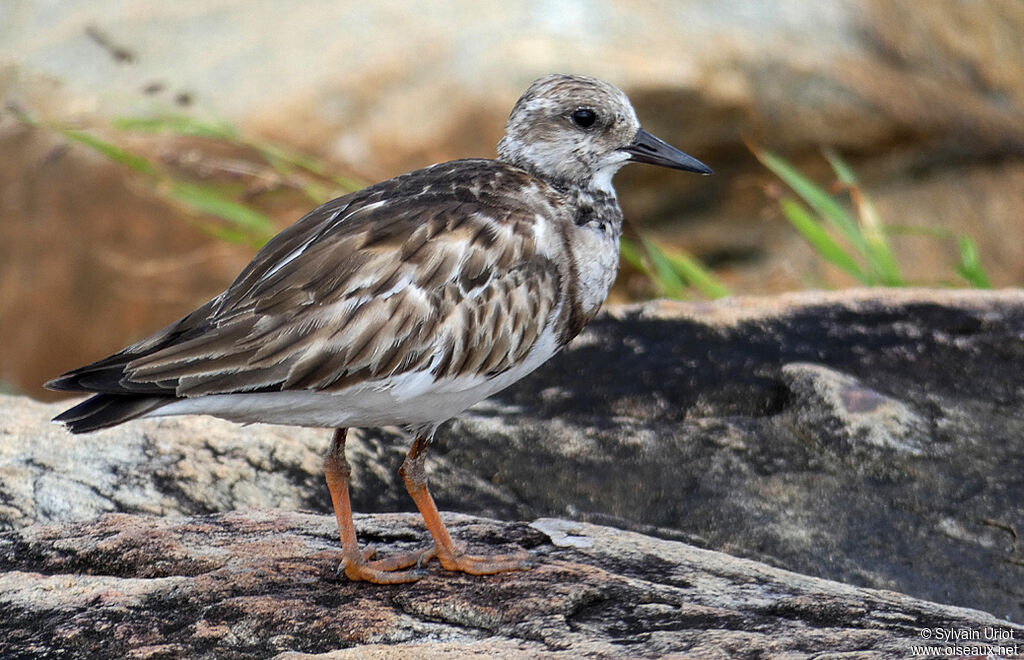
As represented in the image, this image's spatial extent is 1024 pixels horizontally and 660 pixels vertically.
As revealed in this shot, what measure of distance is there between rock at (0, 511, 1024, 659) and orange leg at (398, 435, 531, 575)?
0.05 metres

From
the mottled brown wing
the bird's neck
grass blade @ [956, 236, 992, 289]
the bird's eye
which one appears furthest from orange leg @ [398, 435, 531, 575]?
grass blade @ [956, 236, 992, 289]

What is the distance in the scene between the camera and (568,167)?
5367 millimetres

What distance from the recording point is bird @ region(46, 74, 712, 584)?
4.25 metres

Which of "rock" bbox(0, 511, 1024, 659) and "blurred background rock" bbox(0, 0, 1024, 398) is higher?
"blurred background rock" bbox(0, 0, 1024, 398)

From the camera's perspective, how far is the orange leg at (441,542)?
4.64 meters

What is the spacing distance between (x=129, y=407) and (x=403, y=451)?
192 cm

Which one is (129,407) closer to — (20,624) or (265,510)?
(20,624)

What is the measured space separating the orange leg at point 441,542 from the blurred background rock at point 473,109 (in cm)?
534

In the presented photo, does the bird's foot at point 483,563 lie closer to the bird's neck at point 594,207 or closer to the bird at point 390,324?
the bird at point 390,324

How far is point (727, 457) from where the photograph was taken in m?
5.62

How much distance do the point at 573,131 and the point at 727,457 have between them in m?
1.71

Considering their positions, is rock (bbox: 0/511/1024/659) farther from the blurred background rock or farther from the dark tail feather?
the blurred background rock

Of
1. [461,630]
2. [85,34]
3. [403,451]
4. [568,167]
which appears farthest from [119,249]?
[461,630]

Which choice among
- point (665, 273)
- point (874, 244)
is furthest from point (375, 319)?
point (874, 244)
